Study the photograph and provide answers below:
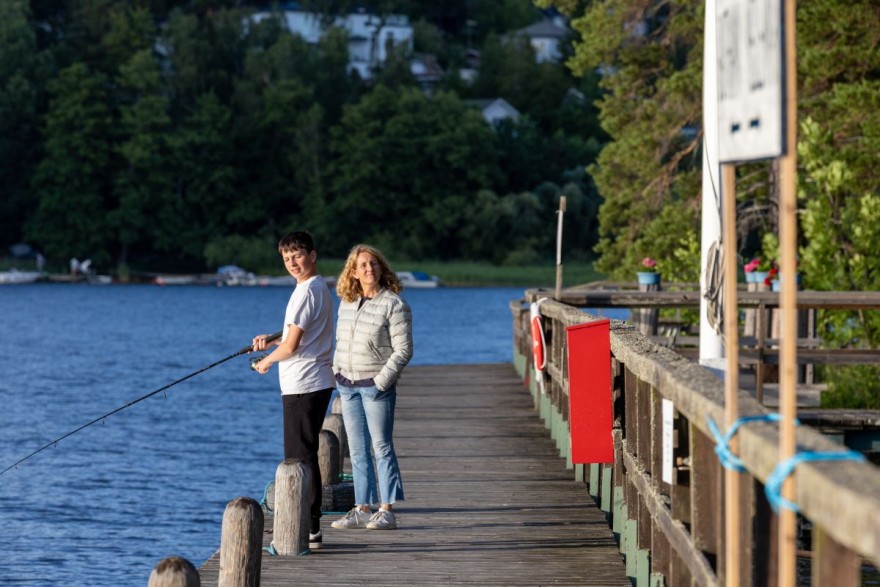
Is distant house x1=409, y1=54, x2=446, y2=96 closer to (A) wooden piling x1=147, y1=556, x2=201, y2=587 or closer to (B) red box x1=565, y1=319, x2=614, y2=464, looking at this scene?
(B) red box x1=565, y1=319, x2=614, y2=464

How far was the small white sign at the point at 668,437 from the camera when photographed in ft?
15.4

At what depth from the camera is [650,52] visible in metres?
28.4

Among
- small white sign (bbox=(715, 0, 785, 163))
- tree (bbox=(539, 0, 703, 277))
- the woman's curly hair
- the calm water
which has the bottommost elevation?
the calm water

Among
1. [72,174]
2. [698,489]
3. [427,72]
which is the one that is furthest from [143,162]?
[698,489]

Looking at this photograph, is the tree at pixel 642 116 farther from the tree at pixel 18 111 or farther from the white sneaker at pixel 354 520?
the tree at pixel 18 111

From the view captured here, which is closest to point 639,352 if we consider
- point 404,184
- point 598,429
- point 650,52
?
point 598,429

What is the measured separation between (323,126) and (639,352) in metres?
100

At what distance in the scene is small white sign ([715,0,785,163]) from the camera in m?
3.06

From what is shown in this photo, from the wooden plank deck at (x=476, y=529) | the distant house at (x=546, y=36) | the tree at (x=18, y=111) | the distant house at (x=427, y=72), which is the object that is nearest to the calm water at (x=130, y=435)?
the wooden plank deck at (x=476, y=529)

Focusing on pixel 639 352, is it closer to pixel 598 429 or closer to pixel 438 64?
pixel 598 429

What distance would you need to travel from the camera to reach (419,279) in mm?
99562

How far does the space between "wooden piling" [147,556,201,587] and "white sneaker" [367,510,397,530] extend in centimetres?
293

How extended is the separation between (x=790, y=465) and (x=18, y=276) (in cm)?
10279

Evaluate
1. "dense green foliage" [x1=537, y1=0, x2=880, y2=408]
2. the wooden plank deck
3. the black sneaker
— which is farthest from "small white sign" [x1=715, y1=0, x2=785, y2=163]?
"dense green foliage" [x1=537, y1=0, x2=880, y2=408]
